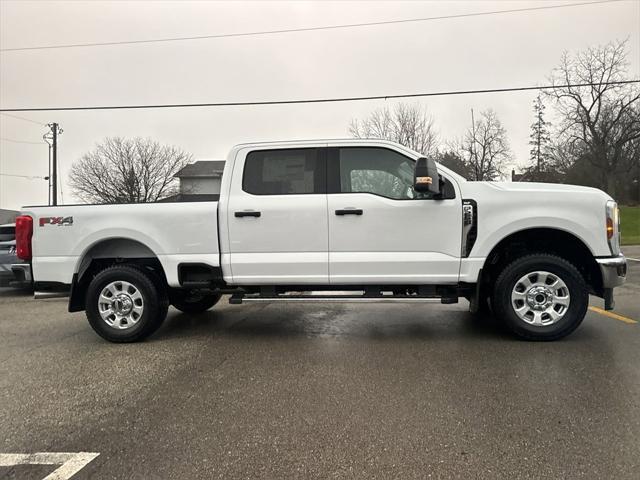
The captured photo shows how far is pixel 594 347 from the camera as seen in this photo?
4.91m

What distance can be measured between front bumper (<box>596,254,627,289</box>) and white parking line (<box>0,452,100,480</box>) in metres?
4.87

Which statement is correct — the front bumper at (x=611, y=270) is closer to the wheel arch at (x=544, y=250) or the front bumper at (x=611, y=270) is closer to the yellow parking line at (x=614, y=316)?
the wheel arch at (x=544, y=250)

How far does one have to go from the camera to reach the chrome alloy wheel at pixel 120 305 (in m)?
5.42

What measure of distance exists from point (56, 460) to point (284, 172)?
137 inches

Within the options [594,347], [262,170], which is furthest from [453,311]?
[262,170]

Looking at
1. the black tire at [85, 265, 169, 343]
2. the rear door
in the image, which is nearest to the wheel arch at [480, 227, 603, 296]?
the rear door

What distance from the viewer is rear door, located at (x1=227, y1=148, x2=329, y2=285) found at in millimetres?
5180

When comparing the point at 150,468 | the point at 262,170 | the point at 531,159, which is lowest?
the point at 150,468

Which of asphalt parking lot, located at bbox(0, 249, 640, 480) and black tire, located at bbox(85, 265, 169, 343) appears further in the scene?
black tire, located at bbox(85, 265, 169, 343)

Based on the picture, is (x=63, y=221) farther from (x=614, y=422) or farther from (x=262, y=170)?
(x=614, y=422)

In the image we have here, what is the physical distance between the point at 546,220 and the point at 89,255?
513 cm

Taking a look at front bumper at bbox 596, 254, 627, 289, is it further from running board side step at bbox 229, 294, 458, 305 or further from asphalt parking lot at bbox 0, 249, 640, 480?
running board side step at bbox 229, 294, 458, 305

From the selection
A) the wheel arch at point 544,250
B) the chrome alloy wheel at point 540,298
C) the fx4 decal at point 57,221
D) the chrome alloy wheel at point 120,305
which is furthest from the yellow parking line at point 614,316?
the fx4 decal at point 57,221

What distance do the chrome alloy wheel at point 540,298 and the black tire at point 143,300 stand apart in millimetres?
3985
